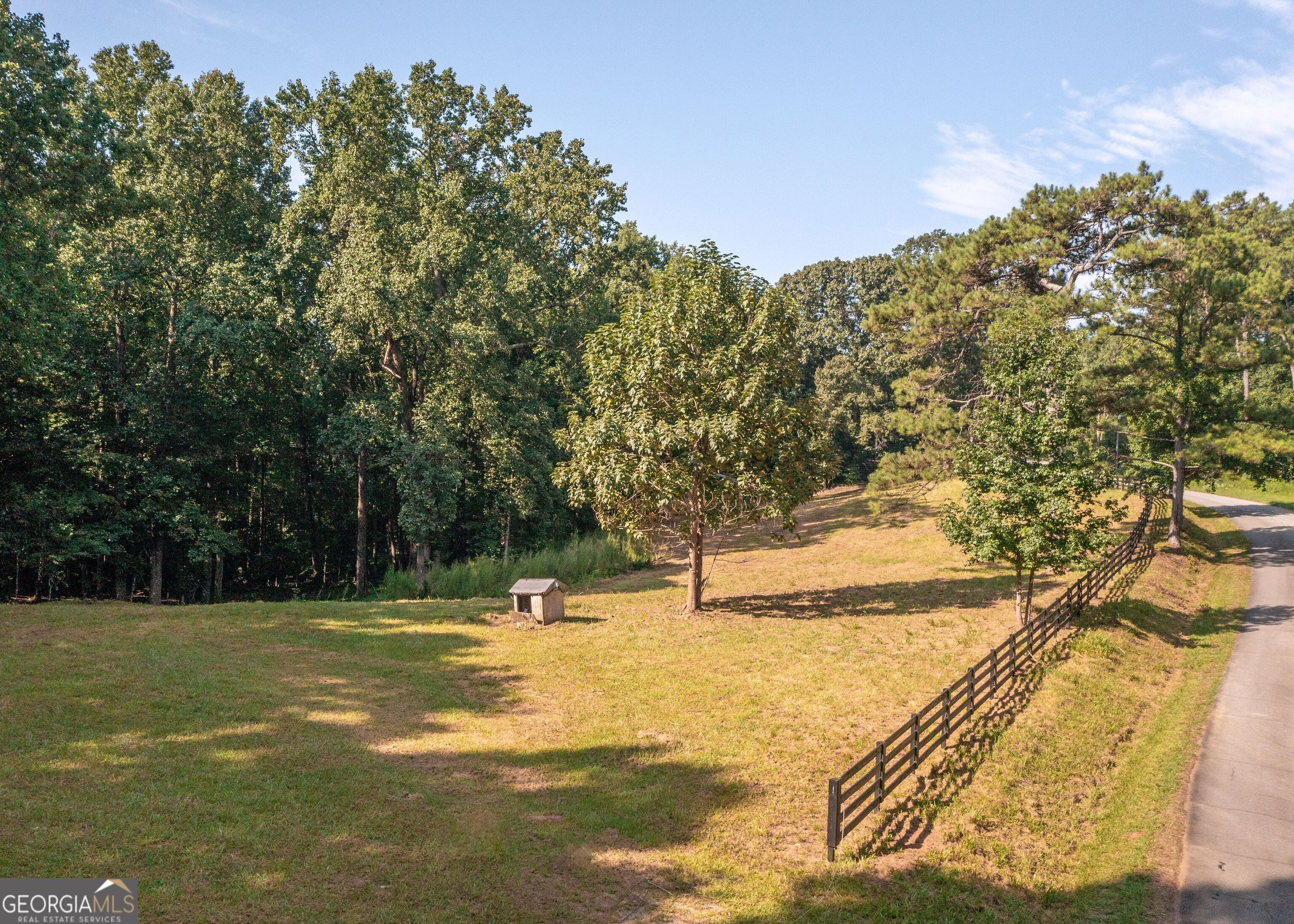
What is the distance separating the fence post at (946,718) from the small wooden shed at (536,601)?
11.8 metres

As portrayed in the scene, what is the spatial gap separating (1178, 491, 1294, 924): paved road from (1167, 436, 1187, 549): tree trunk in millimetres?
8124

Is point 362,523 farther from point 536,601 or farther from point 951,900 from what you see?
point 951,900

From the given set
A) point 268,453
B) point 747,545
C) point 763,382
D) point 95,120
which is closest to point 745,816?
point 763,382

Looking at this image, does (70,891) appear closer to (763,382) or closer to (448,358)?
(763,382)

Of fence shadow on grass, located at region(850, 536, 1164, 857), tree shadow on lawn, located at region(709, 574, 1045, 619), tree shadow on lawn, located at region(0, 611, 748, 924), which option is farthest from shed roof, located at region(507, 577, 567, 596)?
fence shadow on grass, located at region(850, 536, 1164, 857)

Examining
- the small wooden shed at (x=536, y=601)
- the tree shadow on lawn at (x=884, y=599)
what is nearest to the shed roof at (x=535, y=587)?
the small wooden shed at (x=536, y=601)

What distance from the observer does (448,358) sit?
112 ft

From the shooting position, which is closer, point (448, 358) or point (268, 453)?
point (448, 358)

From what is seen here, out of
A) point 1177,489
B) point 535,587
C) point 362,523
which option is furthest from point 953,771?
point 362,523

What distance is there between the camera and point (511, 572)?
1226 inches

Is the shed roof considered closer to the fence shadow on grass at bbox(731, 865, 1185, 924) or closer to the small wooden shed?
the small wooden shed

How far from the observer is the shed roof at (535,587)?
22.1m

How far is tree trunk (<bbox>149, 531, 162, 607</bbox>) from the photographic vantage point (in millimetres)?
30062

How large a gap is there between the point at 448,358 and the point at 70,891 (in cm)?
2735
